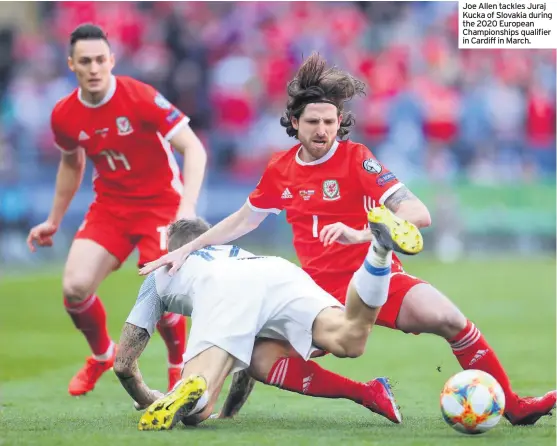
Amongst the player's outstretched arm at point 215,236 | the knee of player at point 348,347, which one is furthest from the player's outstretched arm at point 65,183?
the knee of player at point 348,347

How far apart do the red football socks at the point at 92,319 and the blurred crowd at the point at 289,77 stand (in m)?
10.5

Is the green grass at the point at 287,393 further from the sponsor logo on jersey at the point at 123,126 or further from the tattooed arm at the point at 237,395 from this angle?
the sponsor logo on jersey at the point at 123,126

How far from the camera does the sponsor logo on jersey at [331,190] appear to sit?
674 cm

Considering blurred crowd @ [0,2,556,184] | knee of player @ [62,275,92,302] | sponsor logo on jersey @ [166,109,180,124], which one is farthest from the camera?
blurred crowd @ [0,2,556,184]

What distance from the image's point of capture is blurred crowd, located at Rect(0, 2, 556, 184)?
786 inches

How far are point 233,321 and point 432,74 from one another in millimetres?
15642

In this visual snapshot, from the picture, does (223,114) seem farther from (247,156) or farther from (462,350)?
(462,350)

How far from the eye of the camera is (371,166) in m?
6.61

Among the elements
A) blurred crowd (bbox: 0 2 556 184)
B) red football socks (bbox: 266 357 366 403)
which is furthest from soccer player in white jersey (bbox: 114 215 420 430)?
blurred crowd (bbox: 0 2 556 184)

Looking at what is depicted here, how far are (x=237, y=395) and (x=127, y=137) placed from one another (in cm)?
235

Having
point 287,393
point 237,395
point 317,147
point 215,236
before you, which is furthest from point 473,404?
point 287,393

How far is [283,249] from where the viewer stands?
18.8 m

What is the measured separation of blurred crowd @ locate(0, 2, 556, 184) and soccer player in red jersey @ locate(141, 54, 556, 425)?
12.1 meters

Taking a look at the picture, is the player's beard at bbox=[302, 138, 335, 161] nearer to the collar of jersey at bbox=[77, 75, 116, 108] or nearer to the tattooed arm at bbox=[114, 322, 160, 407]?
the tattooed arm at bbox=[114, 322, 160, 407]
